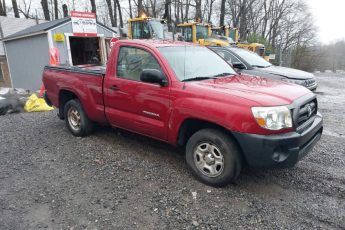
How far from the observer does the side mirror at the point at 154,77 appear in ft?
12.4

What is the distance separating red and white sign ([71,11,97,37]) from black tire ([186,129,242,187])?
11.3 m

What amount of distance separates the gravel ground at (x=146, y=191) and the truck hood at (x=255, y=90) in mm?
1185

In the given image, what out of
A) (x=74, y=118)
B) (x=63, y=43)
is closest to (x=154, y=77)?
(x=74, y=118)

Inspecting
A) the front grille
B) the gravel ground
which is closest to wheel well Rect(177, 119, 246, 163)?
the gravel ground

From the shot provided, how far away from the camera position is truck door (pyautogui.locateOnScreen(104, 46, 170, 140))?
3979 mm

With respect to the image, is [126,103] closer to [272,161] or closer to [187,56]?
[187,56]

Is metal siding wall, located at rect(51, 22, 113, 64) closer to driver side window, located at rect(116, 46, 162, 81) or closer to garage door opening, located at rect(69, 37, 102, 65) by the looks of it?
garage door opening, located at rect(69, 37, 102, 65)

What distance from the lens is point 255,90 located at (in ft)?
11.5

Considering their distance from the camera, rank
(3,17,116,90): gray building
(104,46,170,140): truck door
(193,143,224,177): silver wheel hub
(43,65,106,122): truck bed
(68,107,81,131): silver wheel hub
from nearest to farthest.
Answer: (193,143,224,177): silver wheel hub → (104,46,170,140): truck door → (43,65,106,122): truck bed → (68,107,81,131): silver wheel hub → (3,17,116,90): gray building

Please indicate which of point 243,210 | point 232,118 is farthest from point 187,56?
point 243,210

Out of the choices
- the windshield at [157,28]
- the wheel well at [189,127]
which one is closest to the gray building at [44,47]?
the windshield at [157,28]

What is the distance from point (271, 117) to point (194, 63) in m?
1.63

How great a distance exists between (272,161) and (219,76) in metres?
1.61

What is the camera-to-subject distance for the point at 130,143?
5.27m
